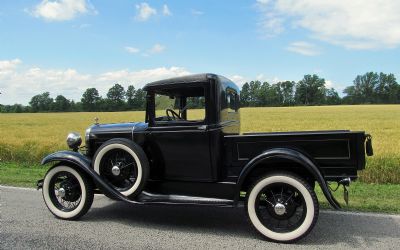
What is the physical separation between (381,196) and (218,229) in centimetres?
331

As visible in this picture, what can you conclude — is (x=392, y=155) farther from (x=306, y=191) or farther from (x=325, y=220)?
(x=306, y=191)

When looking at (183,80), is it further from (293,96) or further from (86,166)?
(293,96)

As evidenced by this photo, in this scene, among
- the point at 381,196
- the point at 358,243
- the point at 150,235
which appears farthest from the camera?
the point at 381,196

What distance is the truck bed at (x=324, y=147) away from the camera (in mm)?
4656

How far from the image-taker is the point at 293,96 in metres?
99.8

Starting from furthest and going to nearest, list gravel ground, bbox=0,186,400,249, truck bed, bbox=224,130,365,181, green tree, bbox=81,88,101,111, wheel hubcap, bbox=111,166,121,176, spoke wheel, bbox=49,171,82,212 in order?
green tree, bbox=81,88,101,111 → spoke wheel, bbox=49,171,82,212 → wheel hubcap, bbox=111,166,121,176 → truck bed, bbox=224,130,365,181 → gravel ground, bbox=0,186,400,249

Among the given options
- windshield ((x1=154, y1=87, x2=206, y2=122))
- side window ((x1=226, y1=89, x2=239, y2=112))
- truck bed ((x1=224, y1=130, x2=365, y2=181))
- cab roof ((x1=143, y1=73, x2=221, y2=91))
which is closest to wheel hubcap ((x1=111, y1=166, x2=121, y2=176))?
windshield ((x1=154, y1=87, x2=206, y2=122))

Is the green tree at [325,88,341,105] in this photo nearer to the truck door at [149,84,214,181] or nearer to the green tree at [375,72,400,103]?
the green tree at [375,72,400,103]

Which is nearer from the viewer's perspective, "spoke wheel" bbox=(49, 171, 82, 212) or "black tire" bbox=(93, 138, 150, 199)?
"black tire" bbox=(93, 138, 150, 199)

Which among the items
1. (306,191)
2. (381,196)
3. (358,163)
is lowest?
(381,196)

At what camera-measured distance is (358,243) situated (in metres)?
4.56

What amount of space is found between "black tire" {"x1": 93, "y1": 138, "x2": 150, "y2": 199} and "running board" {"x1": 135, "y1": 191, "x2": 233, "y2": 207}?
14cm

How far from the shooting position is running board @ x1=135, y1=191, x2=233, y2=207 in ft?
16.7

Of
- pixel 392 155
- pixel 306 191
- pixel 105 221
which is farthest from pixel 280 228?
pixel 392 155
